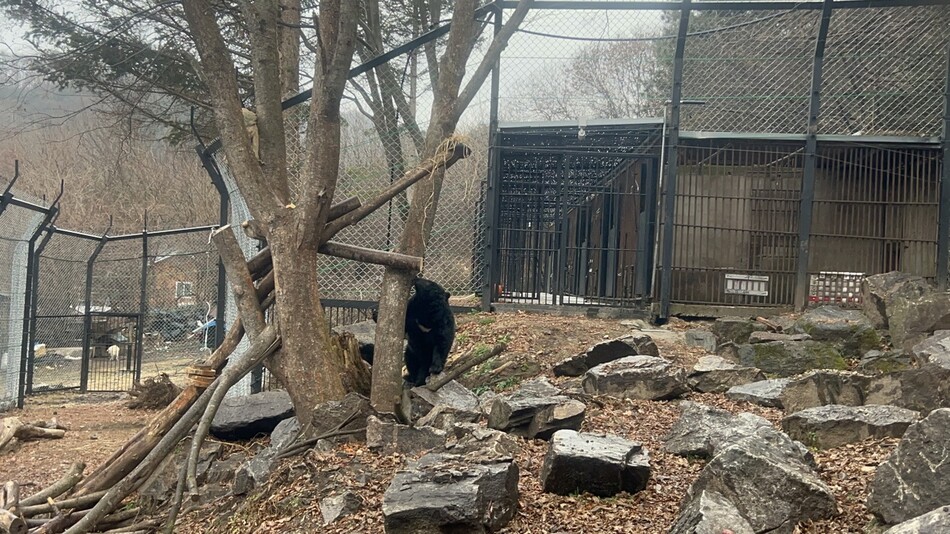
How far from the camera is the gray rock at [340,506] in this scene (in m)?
3.58

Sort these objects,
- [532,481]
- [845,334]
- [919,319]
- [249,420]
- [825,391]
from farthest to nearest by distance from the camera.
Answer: [845,334], [919,319], [249,420], [825,391], [532,481]

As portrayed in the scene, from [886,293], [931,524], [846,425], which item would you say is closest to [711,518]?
[931,524]

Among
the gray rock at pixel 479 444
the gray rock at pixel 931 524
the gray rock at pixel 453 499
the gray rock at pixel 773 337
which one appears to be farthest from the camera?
the gray rock at pixel 773 337

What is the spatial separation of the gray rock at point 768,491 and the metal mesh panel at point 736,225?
640 cm

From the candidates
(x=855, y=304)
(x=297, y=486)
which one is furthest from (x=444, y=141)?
(x=855, y=304)

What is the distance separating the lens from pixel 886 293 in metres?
7.58

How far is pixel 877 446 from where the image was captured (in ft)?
12.5

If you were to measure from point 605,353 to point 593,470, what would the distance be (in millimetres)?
2769

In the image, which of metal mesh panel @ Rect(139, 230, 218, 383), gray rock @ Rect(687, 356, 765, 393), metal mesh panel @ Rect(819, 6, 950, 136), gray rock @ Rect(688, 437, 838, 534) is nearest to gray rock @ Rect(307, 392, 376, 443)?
gray rock @ Rect(688, 437, 838, 534)

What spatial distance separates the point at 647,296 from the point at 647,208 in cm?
108

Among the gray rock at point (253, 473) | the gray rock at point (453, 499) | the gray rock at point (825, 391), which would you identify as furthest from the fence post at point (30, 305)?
A: the gray rock at point (825, 391)

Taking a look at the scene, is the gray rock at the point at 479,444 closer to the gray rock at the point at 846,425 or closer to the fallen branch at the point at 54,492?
the gray rock at the point at 846,425

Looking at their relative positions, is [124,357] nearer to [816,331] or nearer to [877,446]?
[816,331]

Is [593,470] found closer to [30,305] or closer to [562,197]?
[562,197]
